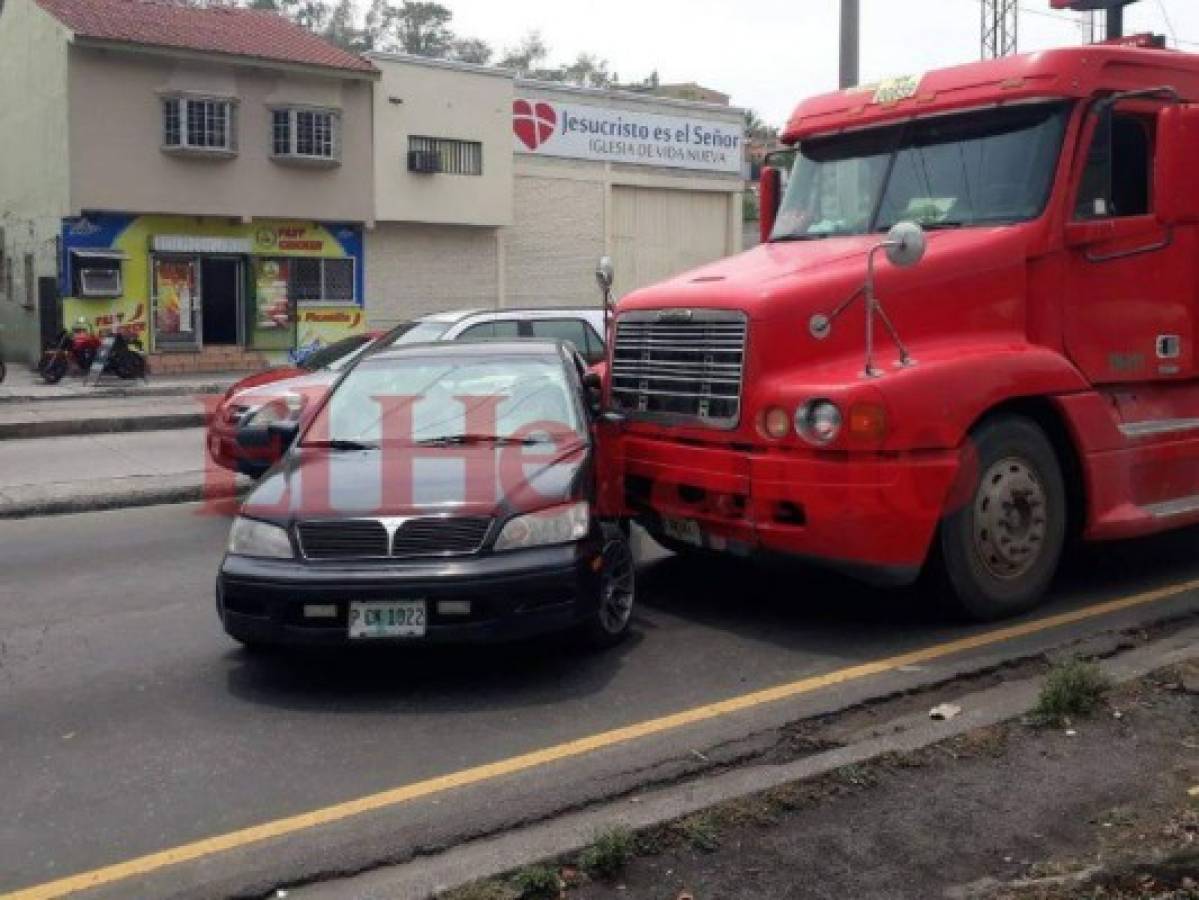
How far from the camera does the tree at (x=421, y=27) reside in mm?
70562

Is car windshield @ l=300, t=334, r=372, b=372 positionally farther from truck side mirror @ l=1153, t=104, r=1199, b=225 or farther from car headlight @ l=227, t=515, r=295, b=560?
truck side mirror @ l=1153, t=104, r=1199, b=225

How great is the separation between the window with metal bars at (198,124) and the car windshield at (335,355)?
14796 mm

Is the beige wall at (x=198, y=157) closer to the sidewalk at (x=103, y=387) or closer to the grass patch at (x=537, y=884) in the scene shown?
the sidewalk at (x=103, y=387)

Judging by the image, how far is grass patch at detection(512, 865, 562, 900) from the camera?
380cm

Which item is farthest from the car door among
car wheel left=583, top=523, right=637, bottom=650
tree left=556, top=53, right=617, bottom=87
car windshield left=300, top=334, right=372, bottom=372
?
tree left=556, top=53, right=617, bottom=87

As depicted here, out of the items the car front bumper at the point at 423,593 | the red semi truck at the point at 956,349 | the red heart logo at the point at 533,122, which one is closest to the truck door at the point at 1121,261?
the red semi truck at the point at 956,349

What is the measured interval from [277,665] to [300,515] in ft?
2.84

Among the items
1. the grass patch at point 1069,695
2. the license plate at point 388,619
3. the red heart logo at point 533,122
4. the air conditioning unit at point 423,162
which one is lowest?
the grass patch at point 1069,695

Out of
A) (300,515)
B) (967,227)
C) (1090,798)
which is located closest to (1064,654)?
(1090,798)

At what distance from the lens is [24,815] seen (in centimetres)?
443

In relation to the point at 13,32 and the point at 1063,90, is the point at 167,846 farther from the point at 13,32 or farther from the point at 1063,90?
the point at 13,32

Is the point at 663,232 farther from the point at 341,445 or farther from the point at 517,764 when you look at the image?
the point at 517,764

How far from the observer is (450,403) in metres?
6.82

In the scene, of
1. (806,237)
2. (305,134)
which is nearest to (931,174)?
(806,237)
